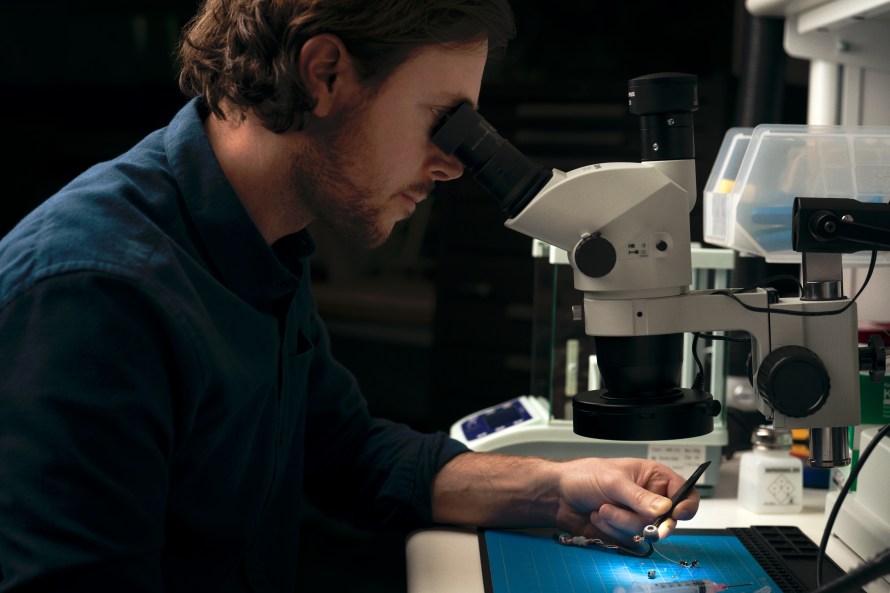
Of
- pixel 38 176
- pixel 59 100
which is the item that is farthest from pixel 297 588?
pixel 59 100

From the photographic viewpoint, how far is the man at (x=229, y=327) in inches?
32.5

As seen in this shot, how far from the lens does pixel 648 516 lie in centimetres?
115

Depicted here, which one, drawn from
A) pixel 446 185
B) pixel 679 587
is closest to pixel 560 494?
pixel 679 587

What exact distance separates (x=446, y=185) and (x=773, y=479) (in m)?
1.43

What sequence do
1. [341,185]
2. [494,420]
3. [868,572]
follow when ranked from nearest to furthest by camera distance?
1. [868,572]
2. [341,185]
3. [494,420]

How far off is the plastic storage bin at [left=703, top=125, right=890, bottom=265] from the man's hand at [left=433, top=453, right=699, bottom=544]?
0.34 meters

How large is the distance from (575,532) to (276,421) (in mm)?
437

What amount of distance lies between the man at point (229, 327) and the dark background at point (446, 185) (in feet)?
3.58

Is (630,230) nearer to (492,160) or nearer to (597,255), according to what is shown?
(597,255)

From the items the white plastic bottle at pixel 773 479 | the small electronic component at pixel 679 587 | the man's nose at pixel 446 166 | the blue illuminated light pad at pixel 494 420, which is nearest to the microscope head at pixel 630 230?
the man's nose at pixel 446 166

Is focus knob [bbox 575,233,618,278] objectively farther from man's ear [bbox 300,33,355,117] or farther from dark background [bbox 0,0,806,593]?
dark background [bbox 0,0,806,593]

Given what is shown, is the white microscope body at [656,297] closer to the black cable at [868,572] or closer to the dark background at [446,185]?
the black cable at [868,572]

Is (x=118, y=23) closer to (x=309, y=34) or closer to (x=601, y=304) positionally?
(x=309, y=34)

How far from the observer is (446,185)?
2.57 meters
